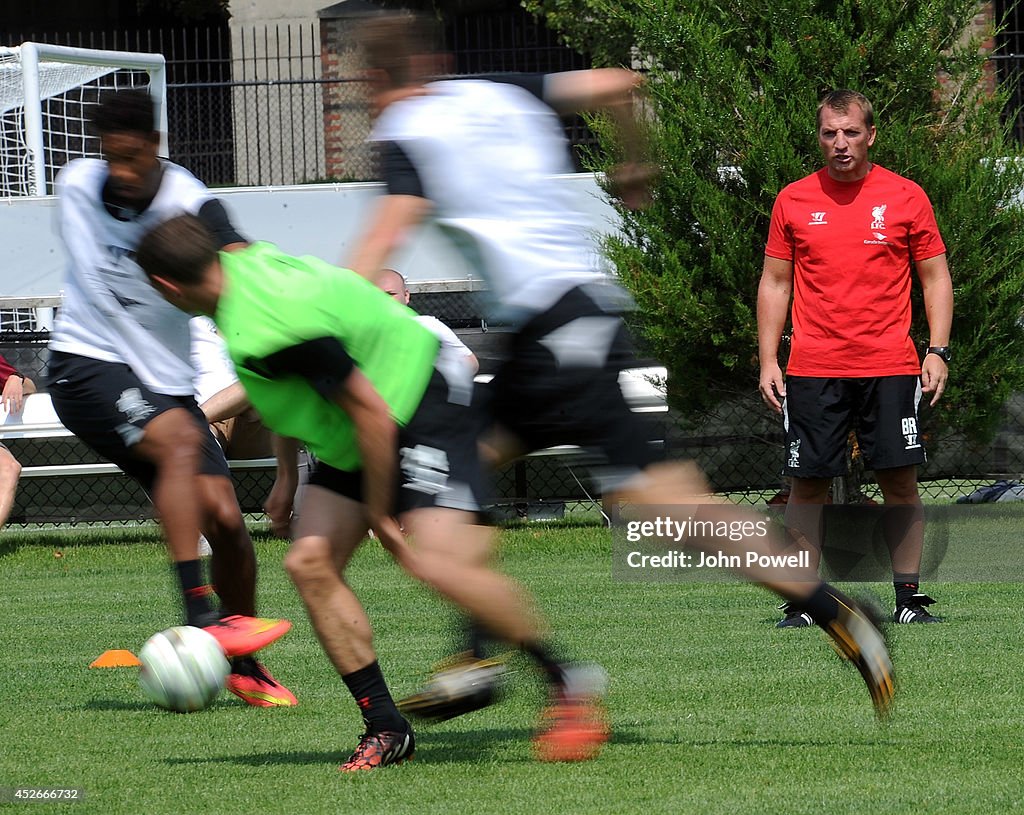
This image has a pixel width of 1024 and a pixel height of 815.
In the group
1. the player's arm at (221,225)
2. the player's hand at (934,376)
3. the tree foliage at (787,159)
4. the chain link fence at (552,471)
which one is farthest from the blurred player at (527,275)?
the chain link fence at (552,471)

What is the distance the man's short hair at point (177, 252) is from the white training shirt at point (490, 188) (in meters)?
0.61

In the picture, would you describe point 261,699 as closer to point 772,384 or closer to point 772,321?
point 772,384

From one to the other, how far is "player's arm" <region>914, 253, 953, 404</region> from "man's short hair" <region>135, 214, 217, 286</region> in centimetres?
365

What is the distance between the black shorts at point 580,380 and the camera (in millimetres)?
4457

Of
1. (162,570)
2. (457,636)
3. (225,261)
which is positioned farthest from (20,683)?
(162,570)

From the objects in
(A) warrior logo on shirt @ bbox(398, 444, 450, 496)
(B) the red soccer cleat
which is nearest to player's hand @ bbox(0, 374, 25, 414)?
(B) the red soccer cleat

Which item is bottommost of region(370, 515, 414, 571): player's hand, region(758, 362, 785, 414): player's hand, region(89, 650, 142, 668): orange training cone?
region(89, 650, 142, 668): orange training cone

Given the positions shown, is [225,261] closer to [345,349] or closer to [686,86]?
[345,349]

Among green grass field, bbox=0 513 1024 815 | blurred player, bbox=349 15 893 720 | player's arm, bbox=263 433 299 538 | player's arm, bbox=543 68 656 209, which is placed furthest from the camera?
player's arm, bbox=263 433 299 538

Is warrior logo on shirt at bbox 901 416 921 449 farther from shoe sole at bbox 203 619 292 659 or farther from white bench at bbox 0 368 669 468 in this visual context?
white bench at bbox 0 368 669 468

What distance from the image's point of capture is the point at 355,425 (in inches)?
160

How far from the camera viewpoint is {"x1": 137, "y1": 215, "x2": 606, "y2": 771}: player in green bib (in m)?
4.05

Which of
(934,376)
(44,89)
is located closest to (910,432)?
(934,376)

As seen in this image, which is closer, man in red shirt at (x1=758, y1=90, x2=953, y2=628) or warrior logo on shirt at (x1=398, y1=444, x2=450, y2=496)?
warrior logo on shirt at (x1=398, y1=444, x2=450, y2=496)
